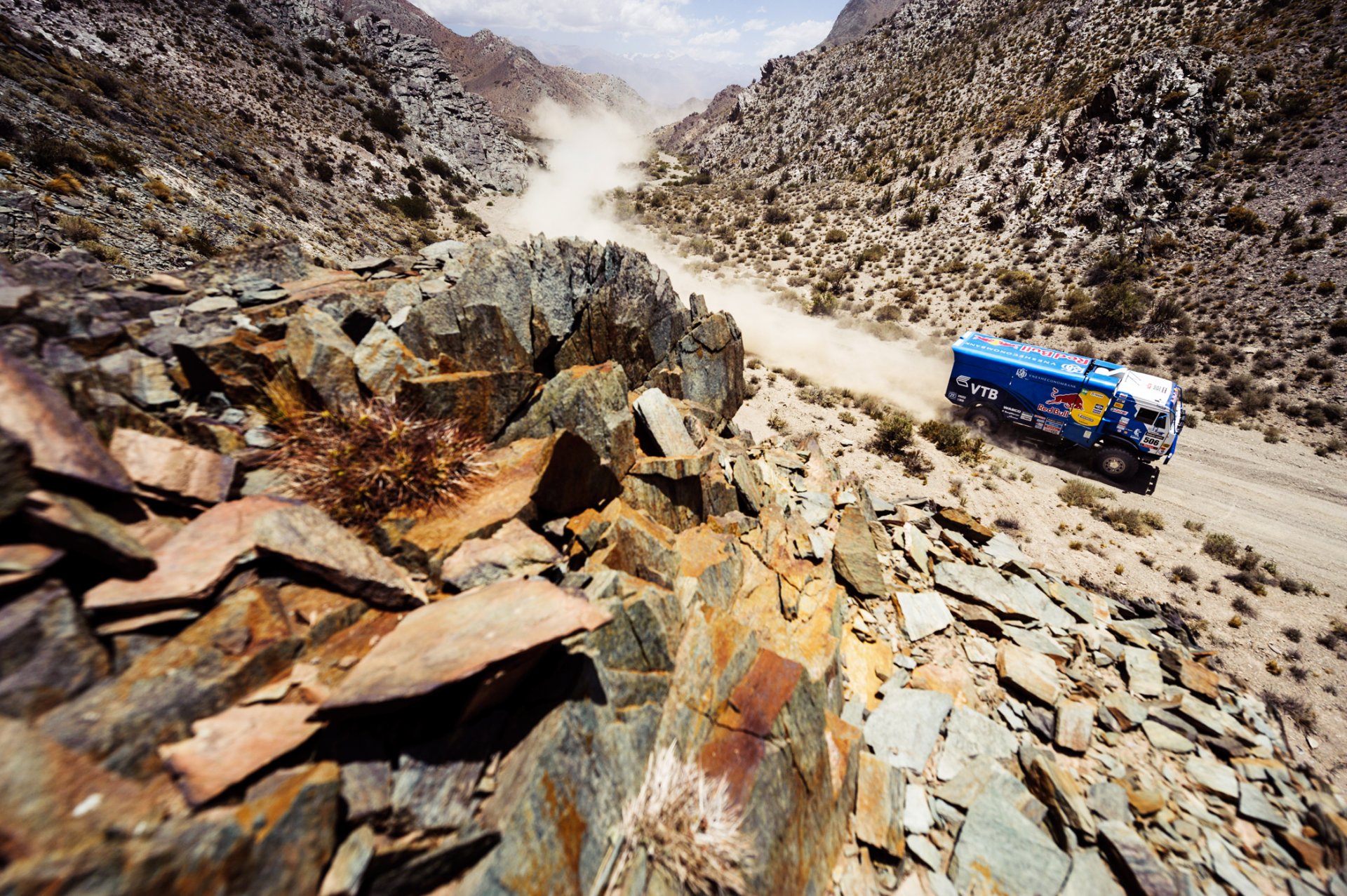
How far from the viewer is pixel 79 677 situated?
310 centimetres

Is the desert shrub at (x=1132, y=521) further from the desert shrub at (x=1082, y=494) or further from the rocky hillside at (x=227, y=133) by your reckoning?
the rocky hillside at (x=227, y=133)

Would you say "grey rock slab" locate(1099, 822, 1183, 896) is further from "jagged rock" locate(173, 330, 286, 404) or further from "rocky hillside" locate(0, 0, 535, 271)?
"rocky hillside" locate(0, 0, 535, 271)

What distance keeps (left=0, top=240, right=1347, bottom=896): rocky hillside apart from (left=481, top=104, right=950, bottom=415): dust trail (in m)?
13.5

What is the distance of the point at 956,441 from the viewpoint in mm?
17719

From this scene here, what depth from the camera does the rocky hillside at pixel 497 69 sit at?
91062mm

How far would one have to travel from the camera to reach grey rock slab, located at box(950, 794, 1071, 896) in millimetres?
5484

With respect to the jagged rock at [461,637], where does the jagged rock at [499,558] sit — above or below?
below

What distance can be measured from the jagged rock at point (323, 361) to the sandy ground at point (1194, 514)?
46.0 ft

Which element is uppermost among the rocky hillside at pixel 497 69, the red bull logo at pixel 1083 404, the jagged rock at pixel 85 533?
the rocky hillside at pixel 497 69

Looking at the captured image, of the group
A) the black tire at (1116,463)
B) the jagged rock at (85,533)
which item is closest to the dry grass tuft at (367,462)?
the jagged rock at (85,533)

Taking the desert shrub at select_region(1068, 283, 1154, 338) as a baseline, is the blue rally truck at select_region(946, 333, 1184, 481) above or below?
below

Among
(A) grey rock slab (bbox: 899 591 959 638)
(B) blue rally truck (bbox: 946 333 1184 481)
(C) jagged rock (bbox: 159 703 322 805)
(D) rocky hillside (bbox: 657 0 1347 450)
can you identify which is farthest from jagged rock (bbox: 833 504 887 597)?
(D) rocky hillside (bbox: 657 0 1347 450)

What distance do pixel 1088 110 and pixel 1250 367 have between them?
2441 centimetres

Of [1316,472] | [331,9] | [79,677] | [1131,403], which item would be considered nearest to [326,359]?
[79,677]
